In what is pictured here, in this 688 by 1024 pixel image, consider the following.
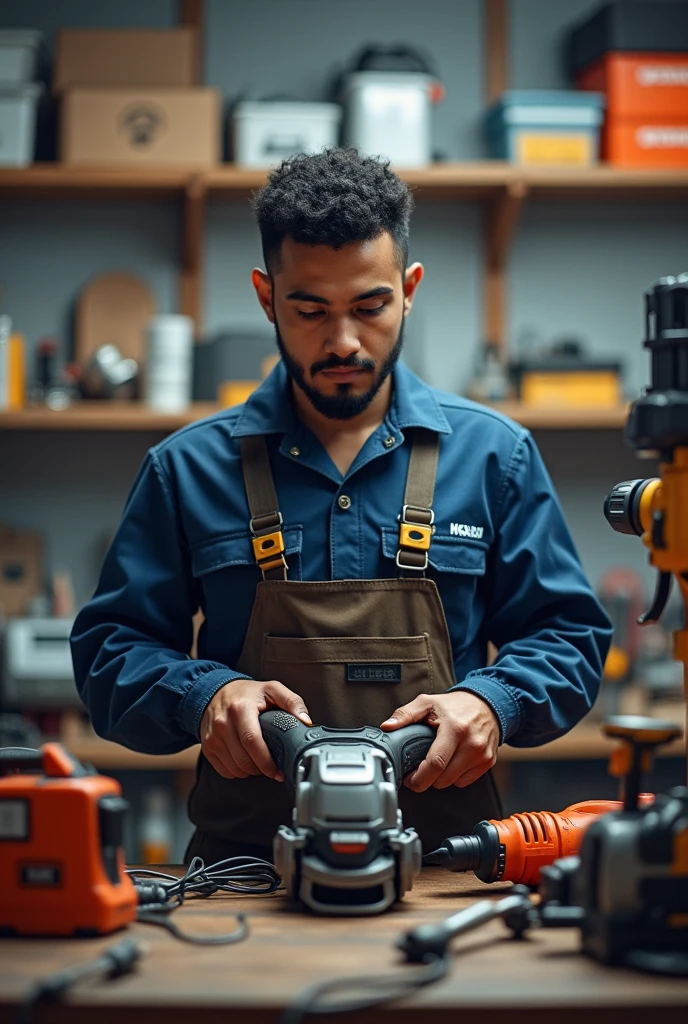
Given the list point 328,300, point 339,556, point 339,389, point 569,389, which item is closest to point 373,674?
point 339,556

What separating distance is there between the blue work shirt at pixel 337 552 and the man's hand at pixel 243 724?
0.15 meters

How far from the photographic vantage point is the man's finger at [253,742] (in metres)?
1.34

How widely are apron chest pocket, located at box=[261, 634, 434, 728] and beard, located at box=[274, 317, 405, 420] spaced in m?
0.32

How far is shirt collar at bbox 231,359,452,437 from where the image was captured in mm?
1693

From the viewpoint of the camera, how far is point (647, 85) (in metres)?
3.20

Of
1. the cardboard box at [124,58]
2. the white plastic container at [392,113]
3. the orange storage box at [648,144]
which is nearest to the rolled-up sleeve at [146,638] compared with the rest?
the white plastic container at [392,113]

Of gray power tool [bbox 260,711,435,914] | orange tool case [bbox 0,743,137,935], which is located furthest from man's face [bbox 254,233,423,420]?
orange tool case [bbox 0,743,137,935]

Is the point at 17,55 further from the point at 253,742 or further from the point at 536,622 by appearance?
the point at 253,742

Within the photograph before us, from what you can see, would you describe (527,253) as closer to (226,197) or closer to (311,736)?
(226,197)

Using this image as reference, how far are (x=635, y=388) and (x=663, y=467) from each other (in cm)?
244

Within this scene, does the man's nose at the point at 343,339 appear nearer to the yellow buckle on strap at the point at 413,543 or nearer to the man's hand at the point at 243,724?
the yellow buckle on strap at the point at 413,543

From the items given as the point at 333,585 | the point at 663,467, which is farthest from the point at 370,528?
the point at 663,467

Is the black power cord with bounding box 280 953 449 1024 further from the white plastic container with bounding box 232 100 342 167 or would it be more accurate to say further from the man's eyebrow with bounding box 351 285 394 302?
the white plastic container with bounding box 232 100 342 167

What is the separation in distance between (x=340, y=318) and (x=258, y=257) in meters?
1.91
